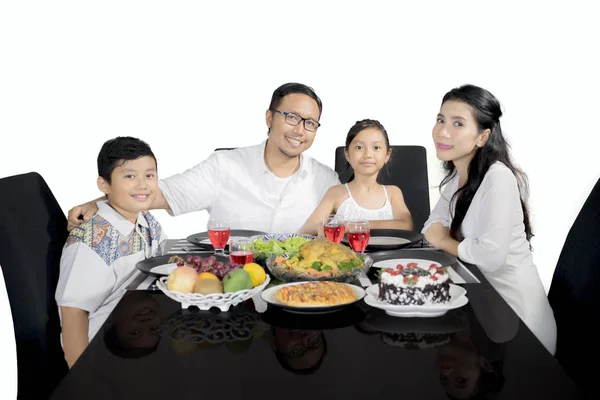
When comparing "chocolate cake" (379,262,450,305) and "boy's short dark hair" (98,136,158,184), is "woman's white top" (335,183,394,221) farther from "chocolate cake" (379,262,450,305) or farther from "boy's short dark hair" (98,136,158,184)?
"chocolate cake" (379,262,450,305)

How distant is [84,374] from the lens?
1340 millimetres

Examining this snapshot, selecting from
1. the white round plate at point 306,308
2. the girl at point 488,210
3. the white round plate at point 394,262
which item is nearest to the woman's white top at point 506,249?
the girl at point 488,210

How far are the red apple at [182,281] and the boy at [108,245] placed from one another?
0.43m

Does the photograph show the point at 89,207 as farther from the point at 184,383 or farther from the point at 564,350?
the point at 564,350

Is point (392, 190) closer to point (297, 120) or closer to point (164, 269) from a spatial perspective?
point (297, 120)

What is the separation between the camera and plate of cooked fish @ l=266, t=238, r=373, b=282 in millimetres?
1970

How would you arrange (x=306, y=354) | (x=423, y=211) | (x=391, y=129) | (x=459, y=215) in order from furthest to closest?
(x=391, y=129), (x=423, y=211), (x=459, y=215), (x=306, y=354)

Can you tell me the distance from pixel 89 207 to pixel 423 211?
2.08m

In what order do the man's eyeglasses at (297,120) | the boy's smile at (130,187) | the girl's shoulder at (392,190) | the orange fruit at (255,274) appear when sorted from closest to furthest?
the orange fruit at (255,274) < the boy's smile at (130,187) < the man's eyeglasses at (297,120) < the girl's shoulder at (392,190)

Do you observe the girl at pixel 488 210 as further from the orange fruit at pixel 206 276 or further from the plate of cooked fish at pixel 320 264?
the orange fruit at pixel 206 276

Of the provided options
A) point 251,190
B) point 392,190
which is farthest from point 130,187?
point 392,190

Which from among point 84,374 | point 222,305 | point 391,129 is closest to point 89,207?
point 222,305

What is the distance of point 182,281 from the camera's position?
1787 mm

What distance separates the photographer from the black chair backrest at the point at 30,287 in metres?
2.14
